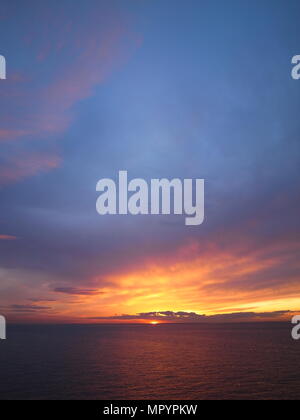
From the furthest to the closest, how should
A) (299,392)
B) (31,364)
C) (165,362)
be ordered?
(165,362), (31,364), (299,392)

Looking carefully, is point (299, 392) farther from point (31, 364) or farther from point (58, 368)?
point (31, 364)
